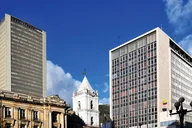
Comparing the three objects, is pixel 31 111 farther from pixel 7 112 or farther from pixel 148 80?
pixel 148 80

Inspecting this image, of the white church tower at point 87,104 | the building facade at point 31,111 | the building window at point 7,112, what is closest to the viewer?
the building window at point 7,112

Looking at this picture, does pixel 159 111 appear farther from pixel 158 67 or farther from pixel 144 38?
pixel 144 38

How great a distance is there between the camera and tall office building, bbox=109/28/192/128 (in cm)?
12344

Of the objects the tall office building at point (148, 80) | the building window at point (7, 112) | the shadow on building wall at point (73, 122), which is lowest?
the shadow on building wall at point (73, 122)

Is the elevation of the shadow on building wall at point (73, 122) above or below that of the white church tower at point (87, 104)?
below

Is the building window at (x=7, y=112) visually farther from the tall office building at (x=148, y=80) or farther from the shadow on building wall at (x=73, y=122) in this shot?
the tall office building at (x=148, y=80)

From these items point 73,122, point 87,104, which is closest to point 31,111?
point 73,122

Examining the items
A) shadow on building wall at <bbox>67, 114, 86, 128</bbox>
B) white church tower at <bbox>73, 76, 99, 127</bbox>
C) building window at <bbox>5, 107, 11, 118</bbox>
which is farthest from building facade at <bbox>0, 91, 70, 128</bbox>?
white church tower at <bbox>73, 76, 99, 127</bbox>

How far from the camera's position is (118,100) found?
138375 mm

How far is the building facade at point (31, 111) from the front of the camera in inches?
3290

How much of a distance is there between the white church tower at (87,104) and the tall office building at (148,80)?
10842mm

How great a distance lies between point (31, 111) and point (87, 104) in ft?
144

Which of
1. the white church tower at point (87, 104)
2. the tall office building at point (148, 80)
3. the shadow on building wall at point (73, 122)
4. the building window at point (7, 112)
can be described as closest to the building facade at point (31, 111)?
the building window at point (7, 112)

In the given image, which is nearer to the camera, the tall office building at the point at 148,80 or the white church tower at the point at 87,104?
the tall office building at the point at 148,80
